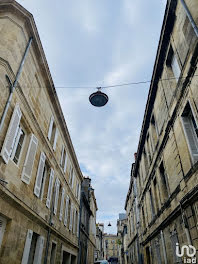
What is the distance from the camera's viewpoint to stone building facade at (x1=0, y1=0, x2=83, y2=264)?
226 inches

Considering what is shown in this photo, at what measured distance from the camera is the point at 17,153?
6828 mm

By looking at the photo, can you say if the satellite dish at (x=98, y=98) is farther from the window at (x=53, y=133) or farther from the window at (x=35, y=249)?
the window at (x=35, y=249)

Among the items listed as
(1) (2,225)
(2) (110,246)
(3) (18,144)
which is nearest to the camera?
(1) (2,225)

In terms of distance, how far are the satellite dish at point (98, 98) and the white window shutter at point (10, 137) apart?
7.83ft

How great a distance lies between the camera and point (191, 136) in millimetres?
6730

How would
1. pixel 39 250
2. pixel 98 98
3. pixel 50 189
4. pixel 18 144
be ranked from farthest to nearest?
pixel 50 189 → pixel 39 250 → pixel 98 98 → pixel 18 144

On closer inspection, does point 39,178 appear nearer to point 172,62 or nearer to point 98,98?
point 98,98

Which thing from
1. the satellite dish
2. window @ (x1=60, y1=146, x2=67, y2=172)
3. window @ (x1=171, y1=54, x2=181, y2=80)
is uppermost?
window @ (x1=171, y1=54, x2=181, y2=80)

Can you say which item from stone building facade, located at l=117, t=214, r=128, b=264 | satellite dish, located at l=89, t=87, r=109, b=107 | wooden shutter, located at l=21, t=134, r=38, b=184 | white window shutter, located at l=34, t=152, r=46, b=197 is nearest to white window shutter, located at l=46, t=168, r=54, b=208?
white window shutter, located at l=34, t=152, r=46, b=197

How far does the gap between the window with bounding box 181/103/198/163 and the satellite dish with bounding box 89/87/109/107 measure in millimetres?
2628

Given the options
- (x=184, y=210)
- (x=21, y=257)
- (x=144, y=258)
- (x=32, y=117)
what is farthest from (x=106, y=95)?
(x=144, y=258)

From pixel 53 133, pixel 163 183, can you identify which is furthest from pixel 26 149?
pixel 163 183

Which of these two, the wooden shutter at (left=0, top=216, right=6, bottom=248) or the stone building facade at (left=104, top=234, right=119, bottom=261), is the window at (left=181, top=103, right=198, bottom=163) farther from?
the stone building facade at (left=104, top=234, right=119, bottom=261)

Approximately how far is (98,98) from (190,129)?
3149 millimetres
